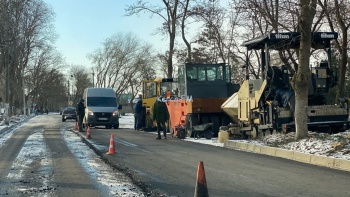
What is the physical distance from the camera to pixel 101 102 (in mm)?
31984

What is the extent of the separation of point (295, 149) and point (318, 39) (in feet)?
16.9

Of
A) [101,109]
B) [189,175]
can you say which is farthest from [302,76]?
[101,109]

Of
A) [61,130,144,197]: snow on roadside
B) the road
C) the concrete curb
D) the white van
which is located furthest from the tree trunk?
the white van

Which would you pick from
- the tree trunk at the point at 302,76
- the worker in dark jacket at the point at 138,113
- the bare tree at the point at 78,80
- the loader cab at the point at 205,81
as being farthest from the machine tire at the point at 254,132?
the bare tree at the point at 78,80

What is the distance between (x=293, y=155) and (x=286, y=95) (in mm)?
3902

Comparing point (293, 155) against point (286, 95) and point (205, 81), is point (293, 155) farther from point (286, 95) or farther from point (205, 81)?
point (205, 81)

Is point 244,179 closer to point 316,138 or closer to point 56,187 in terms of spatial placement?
point 56,187

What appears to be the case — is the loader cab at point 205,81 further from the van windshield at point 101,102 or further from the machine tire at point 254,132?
the van windshield at point 101,102

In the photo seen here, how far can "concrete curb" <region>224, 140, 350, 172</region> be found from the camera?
1078 centimetres

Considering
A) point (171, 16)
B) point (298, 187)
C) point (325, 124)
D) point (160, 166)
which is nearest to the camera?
point (298, 187)

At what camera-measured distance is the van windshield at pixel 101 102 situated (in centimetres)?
3170

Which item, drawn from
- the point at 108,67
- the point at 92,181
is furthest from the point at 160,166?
the point at 108,67

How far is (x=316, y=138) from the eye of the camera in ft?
45.8

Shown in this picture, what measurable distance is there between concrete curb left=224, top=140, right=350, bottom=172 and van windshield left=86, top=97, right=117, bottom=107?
16.5 meters
